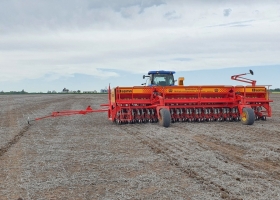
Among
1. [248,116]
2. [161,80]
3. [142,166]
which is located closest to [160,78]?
[161,80]

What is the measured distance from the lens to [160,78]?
17891 mm

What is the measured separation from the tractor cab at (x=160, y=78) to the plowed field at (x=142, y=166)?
668 centimetres

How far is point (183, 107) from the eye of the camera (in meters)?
15.1

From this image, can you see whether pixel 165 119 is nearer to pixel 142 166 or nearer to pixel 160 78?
pixel 160 78

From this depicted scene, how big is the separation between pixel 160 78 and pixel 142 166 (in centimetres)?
1121

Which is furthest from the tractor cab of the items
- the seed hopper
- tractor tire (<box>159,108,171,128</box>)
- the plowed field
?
the plowed field

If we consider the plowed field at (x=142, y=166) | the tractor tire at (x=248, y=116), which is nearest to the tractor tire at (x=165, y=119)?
the plowed field at (x=142, y=166)

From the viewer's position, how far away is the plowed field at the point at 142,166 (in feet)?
17.6

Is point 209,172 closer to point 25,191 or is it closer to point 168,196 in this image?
point 168,196

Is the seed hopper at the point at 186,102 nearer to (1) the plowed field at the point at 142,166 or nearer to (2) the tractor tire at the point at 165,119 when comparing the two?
(2) the tractor tire at the point at 165,119

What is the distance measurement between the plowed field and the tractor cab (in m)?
6.68

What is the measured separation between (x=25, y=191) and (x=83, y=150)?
3.31 metres

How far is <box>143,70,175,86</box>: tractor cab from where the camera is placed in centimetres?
1783

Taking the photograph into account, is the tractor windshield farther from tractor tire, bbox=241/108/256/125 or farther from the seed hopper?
tractor tire, bbox=241/108/256/125
